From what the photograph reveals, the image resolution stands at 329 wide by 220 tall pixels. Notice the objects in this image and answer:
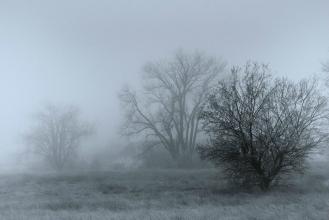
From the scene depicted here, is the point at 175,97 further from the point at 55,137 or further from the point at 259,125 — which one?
→ the point at 259,125

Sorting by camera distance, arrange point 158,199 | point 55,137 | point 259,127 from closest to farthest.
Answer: point 158,199 → point 259,127 → point 55,137

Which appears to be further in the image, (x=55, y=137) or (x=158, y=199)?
(x=55, y=137)

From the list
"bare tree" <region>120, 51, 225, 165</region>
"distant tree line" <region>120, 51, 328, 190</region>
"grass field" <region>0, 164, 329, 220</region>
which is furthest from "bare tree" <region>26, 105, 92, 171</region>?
"distant tree line" <region>120, 51, 328, 190</region>

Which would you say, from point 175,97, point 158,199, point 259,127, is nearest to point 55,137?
point 175,97

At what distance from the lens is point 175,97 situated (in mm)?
43062

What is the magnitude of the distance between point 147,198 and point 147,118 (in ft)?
75.0

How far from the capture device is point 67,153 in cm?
4675

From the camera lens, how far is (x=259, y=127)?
66.9 feet

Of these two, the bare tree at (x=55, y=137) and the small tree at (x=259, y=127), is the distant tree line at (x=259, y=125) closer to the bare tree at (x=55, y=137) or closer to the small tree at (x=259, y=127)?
the small tree at (x=259, y=127)

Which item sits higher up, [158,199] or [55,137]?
[55,137]

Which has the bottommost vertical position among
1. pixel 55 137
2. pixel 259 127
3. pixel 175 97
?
pixel 259 127

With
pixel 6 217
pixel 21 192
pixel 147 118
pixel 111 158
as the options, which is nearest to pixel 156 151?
pixel 147 118

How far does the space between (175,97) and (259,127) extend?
75.7ft

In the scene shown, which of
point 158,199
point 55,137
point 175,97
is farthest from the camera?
point 55,137
